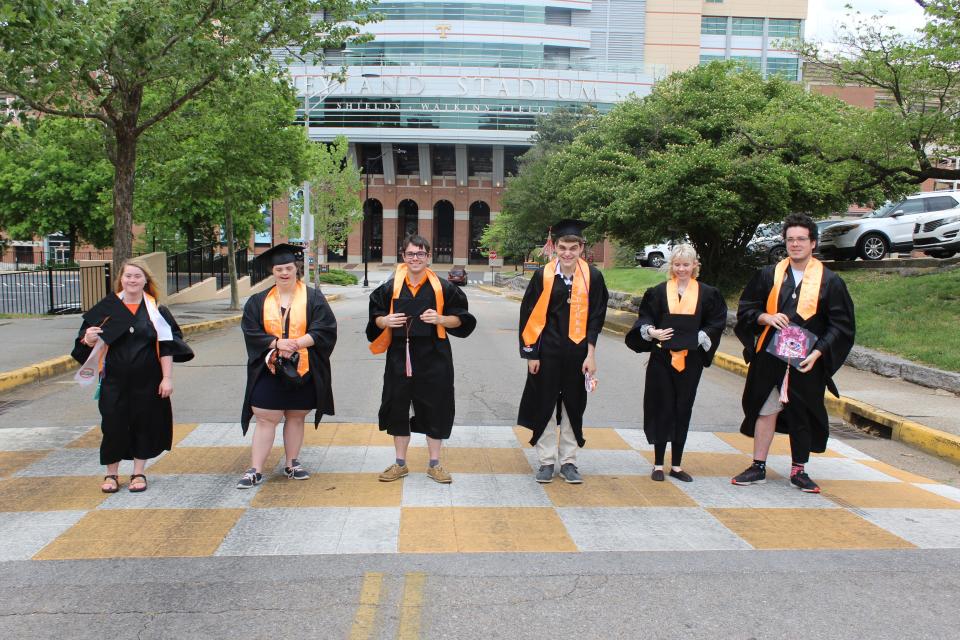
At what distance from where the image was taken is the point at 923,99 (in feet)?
42.9

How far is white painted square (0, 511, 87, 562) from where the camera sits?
4379 mm

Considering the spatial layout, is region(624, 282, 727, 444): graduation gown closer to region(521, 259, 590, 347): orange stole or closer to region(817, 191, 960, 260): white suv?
region(521, 259, 590, 347): orange stole

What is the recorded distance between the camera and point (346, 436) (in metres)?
7.43

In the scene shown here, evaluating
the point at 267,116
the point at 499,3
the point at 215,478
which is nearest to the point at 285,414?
the point at 215,478

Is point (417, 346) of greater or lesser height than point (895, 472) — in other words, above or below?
above

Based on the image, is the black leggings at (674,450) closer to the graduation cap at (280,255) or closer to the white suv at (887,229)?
the graduation cap at (280,255)

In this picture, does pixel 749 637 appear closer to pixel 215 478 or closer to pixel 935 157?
pixel 215 478

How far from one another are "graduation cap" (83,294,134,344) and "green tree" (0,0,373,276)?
4855mm

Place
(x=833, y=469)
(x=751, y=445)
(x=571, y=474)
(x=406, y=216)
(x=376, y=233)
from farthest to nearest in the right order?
1. (x=376, y=233)
2. (x=406, y=216)
3. (x=751, y=445)
4. (x=833, y=469)
5. (x=571, y=474)

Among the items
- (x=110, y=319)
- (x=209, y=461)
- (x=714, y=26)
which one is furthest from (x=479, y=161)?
(x=110, y=319)

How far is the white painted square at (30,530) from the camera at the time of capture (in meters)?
4.38

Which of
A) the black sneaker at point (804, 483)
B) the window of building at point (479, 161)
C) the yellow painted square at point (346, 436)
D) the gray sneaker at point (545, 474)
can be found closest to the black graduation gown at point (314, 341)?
the yellow painted square at point (346, 436)

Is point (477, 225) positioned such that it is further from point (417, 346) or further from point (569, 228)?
point (417, 346)

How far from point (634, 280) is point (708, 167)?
13091mm
